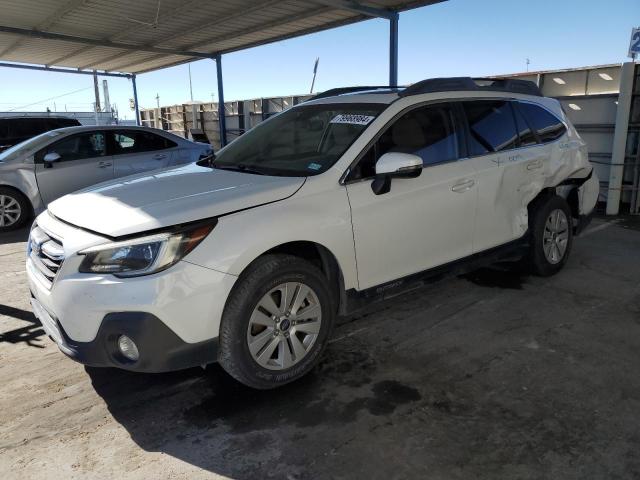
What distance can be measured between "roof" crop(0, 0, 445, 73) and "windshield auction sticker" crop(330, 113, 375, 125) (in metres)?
5.36

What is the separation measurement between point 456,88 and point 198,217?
245 centimetres

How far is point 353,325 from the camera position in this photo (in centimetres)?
399

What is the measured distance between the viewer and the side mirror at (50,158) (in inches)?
297

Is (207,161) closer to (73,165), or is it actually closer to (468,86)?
(468,86)

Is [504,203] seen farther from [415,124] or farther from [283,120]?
[283,120]

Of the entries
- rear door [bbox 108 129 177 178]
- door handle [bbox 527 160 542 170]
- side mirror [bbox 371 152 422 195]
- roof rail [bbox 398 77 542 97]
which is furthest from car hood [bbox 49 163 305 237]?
rear door [bbox 108 129 177 178]

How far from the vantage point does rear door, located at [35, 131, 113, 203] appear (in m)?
7.68

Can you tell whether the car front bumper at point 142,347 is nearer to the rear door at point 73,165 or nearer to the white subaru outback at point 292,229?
the white subaru outback at point 292,229

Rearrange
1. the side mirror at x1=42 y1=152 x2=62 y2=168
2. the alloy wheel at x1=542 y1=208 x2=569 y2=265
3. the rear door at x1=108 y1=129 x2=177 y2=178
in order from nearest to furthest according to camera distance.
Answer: the alloy wheel at x1=542 y1=208 x2=569 y2=265, the side mirror at x1=42 y1=152 x2=62 y2=168, the rear door at x1=108 y1=129 x2=177 y2=178

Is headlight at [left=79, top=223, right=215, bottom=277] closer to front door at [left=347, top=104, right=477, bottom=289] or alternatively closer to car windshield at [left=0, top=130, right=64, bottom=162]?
Answer: front door at [left=347, top=104, right=477, bottom=289]

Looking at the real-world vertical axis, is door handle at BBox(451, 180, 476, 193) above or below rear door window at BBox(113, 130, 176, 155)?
below

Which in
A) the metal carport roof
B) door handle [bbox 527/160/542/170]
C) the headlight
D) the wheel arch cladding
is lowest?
the wheel arch cladding

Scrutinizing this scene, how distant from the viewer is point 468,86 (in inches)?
164

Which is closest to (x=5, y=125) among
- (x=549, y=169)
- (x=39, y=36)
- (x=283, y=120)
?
(x=39, y=36)
